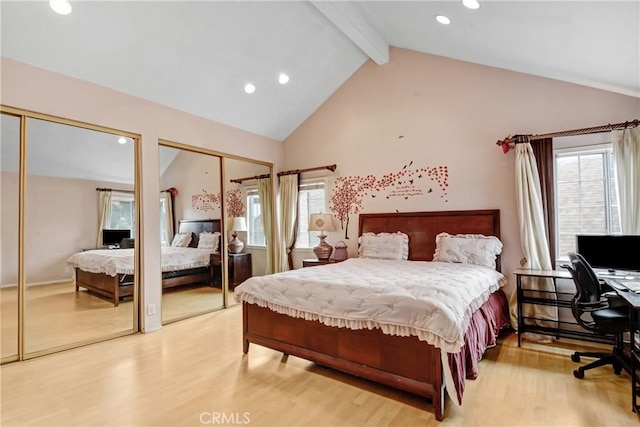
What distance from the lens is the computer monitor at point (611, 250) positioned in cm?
275

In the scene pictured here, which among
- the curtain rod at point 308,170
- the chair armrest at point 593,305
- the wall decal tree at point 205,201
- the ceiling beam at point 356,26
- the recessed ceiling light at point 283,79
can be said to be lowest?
the chair armrest at point 593,305

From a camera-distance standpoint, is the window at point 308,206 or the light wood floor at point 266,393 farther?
the window at point 308,206

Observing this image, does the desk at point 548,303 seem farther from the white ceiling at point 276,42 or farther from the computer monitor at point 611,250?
the white ceiling at point 276,42

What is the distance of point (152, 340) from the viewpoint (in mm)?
3469

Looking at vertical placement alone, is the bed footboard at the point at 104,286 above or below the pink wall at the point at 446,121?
below

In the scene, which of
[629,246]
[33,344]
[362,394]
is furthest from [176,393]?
[629,246]

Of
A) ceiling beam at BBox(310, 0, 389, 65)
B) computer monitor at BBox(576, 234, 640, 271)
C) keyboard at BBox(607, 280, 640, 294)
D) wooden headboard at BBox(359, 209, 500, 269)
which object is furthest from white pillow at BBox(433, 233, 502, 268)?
ceiling beam at BBox(310, 0, 389, 65)

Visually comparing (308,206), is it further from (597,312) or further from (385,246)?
(597,312)

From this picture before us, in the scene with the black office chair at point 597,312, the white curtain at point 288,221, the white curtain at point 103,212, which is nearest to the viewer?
the black office chair at point 597,312

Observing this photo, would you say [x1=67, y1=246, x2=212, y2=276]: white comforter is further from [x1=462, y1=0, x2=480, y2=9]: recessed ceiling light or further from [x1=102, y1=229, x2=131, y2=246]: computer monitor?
[x1=462, y1=0, x2=480, y2=9]: recessed ceiling light

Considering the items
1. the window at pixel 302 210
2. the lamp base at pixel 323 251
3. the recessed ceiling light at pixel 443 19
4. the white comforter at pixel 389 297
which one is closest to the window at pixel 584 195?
the white comforter at pixel 389 297

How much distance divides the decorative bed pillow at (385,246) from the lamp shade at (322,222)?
2.13ft

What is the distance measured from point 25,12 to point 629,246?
219 inches

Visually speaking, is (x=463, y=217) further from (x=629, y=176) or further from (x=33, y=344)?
(x=33, y=344)
